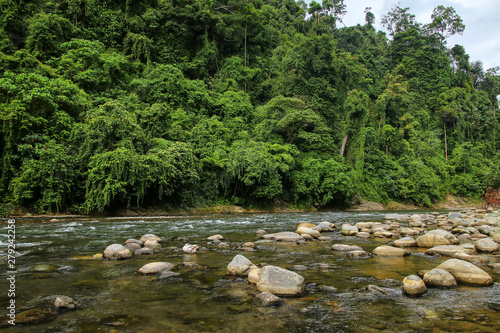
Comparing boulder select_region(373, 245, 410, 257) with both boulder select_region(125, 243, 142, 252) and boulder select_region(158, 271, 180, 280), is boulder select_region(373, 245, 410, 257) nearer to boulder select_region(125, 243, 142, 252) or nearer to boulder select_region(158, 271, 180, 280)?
boulder select_region(158, 271, 180, 280)

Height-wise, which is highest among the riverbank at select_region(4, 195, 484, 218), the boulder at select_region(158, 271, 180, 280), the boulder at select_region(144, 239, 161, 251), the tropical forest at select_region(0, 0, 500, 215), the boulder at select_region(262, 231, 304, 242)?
the tropical forest at select_region(0, 0, 500, 215)

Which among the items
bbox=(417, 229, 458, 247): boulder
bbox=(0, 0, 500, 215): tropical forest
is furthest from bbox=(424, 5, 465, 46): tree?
bbox=(417, 229, 458, 247): boulder

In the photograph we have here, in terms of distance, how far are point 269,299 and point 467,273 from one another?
2.90 meters

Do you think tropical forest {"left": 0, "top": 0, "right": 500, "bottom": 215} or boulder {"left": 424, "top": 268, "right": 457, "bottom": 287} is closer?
boulder {"left": 424, "top": 268, "right": 457, "bottom": 287}

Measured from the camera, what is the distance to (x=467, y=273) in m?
3.88

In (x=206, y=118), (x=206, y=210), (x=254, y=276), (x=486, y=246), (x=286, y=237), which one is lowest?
(x=206, y=210)

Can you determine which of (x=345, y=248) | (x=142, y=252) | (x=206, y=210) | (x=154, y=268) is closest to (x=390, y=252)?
(x=345, y=248)

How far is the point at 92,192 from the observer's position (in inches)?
538

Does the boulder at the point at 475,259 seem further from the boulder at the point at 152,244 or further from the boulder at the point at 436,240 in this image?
the boulder at the point at 152,244

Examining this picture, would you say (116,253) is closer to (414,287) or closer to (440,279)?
(414,287)

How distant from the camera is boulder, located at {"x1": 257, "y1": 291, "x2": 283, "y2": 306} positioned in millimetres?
3184

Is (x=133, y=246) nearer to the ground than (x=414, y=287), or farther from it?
nearer to the ground

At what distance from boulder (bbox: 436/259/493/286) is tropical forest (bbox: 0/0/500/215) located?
1342 cm

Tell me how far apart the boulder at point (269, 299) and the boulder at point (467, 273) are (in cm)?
266
